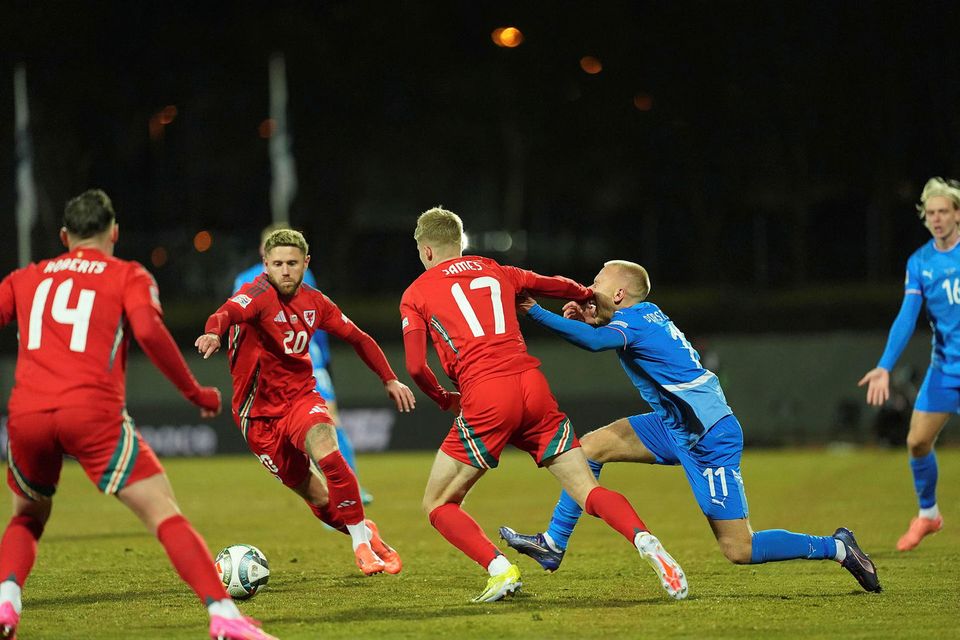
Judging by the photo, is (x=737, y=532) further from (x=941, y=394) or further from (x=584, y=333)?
(x=941, y=394)

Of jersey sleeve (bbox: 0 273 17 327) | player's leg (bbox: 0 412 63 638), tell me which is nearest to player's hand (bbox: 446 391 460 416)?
player's leg (bbox: 0 412 63 638)

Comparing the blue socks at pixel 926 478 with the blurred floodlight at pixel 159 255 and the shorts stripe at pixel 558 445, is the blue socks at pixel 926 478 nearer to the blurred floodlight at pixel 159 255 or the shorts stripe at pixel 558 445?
the shorts stripe at pixel 558 445

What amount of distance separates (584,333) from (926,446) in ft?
11.9

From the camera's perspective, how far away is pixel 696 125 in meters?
30.9

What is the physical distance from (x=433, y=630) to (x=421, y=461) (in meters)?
15.2

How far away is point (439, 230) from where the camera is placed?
A: 7.00m

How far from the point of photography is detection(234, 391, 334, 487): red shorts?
24.8ft

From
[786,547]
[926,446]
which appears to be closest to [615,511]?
[786,547]

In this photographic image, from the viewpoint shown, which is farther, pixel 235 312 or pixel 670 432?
pixel 670 432

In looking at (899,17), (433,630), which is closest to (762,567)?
(433,630)

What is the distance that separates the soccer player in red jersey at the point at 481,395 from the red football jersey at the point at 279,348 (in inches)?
33.5

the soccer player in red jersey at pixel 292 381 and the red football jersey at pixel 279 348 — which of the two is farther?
the red football jersey at pixel 279 348

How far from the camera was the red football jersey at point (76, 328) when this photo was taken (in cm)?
546

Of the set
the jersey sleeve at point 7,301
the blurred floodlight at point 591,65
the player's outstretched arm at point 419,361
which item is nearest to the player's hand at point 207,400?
the jersey sleeve at point 7,301
